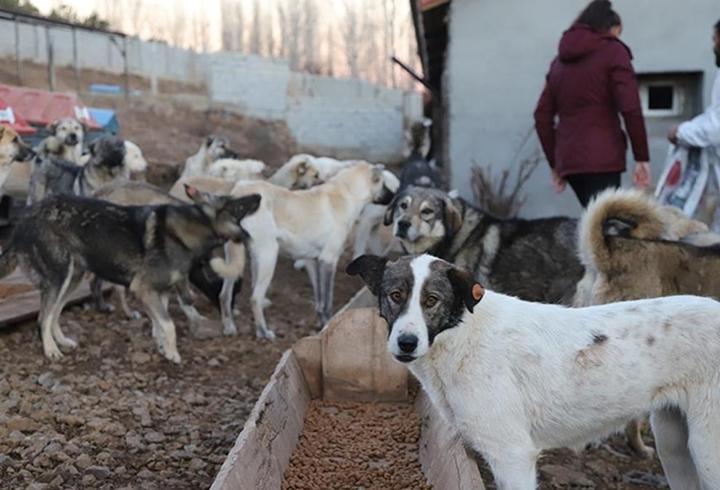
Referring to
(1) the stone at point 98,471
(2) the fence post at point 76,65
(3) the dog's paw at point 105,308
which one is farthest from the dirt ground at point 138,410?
(2) the fence post at point 76,65

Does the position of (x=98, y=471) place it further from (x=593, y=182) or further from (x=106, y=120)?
(x=106, y=120)

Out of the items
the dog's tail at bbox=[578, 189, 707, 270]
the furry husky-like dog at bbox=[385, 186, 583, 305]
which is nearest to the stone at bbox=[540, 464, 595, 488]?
the dog's tail at bbox=[578, 189, 707, 270]

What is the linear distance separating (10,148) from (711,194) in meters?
6.85

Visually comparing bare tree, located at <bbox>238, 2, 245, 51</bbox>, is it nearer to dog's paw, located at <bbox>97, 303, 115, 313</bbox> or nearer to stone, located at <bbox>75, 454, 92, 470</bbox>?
dog's paw, located at <bbox>97, 303, 115, 313</bbox>

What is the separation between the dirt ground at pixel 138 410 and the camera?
164 inches

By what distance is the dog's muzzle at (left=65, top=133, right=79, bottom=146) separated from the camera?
11.5 metres

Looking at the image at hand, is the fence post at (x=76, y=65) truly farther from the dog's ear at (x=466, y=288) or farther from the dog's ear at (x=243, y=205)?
the dog's ear at (x=466, y=288)

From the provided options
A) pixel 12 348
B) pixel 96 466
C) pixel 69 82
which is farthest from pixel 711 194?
pixel 69 82

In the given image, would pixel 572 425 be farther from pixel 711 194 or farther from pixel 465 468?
pixel 711 194

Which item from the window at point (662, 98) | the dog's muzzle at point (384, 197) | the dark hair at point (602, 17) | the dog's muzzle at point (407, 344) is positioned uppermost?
the dark hair at point (602, 17)

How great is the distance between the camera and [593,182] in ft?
20.4

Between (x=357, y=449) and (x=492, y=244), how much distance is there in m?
2.11

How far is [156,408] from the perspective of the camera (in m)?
5.20

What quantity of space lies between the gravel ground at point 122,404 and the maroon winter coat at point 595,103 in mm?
2940
